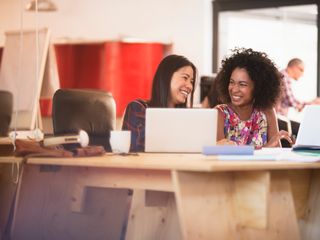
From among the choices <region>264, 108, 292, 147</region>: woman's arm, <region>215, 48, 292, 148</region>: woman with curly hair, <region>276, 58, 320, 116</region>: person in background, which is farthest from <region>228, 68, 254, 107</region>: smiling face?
<region>276, 58, 320, 116</region>: person in background

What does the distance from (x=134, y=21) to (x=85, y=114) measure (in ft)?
12.6

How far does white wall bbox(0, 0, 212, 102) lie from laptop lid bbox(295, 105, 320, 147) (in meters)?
4.05

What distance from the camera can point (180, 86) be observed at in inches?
134

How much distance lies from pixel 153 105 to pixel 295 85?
156 inches

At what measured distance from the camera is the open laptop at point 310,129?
2.75 m

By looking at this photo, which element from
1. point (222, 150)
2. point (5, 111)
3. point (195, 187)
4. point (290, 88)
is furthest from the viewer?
point (290, 88)

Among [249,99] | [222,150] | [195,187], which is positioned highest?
[249,99]

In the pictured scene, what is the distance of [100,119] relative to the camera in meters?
3.36

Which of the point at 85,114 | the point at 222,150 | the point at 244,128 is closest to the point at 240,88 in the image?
the point at 244,128

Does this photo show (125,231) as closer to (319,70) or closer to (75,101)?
(75,101)

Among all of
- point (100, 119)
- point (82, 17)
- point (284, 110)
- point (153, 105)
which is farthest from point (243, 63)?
point (82, 17)

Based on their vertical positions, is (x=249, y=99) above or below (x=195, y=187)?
above

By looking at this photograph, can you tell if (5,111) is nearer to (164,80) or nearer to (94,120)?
(94,120)

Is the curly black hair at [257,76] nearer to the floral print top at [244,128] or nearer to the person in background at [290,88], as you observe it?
the floral print top at [244,128]
